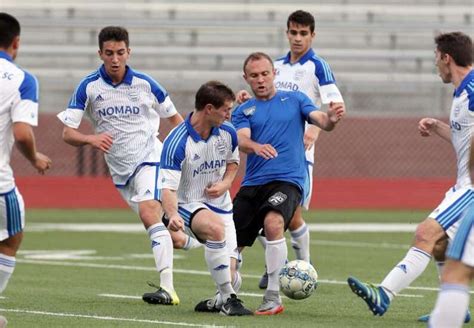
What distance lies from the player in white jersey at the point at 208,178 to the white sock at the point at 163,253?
0.72m

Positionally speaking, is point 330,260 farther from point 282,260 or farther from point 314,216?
point 314,216

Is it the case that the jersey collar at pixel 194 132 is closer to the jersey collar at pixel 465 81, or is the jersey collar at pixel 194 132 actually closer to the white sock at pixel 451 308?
the jersey collar at pixel 465 81

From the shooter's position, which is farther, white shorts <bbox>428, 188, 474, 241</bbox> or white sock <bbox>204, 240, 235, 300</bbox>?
white sock <bbox>204, 240, 235, 300</bbox>

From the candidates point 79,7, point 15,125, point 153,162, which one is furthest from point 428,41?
point 15,125

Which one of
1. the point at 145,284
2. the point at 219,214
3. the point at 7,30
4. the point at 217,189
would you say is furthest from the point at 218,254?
the point at 145,284

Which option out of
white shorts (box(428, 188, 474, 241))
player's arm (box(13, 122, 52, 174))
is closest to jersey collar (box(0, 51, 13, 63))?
player's arm (box(13, 122, 52, 174))

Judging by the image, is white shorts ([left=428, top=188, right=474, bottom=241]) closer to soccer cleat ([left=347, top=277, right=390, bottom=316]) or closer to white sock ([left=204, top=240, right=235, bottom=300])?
soccer cleat ([left=347, top=277, right=390, bottom=316])

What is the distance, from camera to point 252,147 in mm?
10188

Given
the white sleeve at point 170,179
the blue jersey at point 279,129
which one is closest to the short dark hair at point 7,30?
the white sleeve at point 170,179

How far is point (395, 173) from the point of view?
84.0 feet

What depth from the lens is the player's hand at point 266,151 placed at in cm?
1011

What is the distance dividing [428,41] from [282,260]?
19.6m

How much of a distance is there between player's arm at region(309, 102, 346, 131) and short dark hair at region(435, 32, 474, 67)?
894mm

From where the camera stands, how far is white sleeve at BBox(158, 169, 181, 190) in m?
9.74
